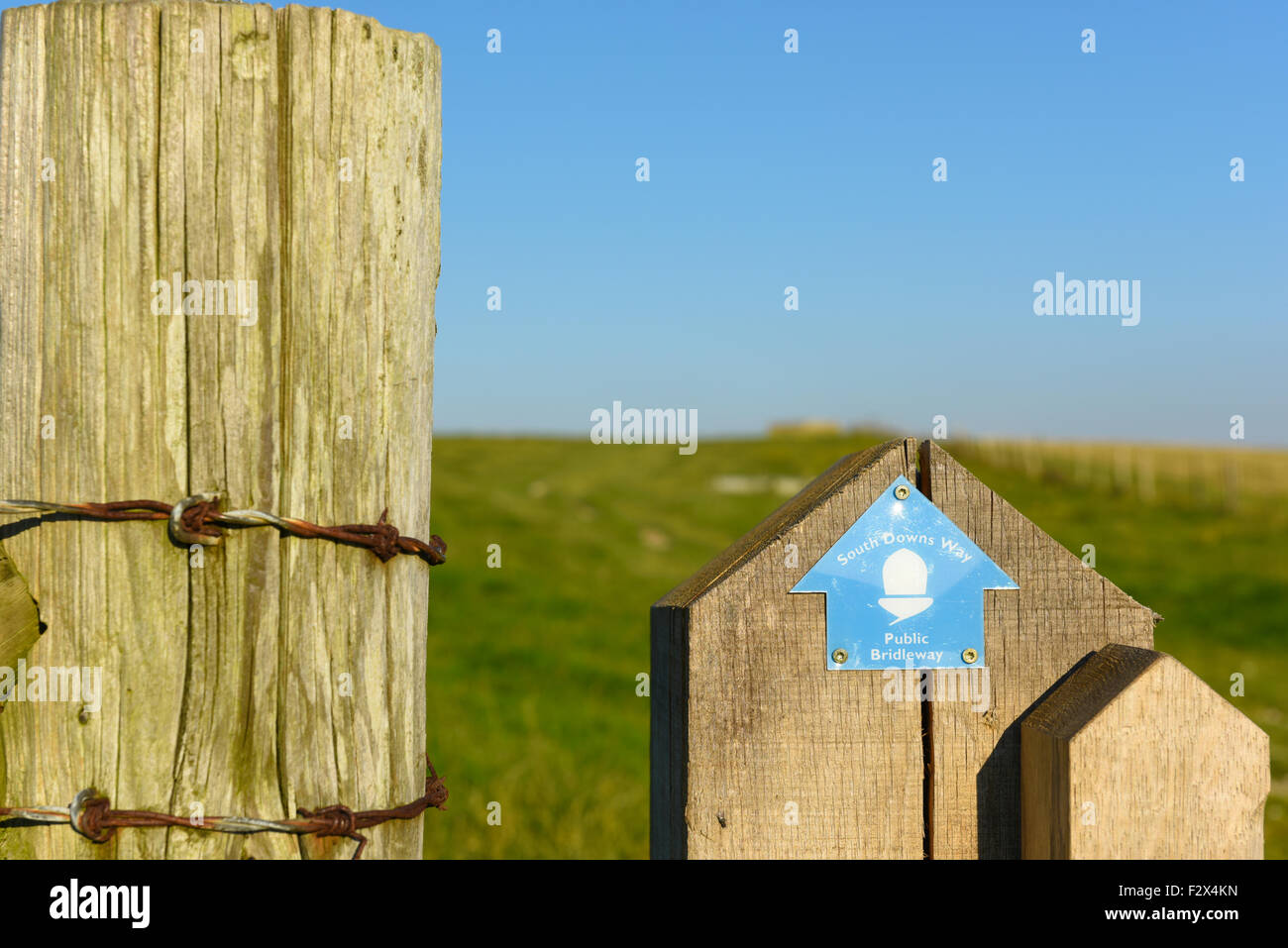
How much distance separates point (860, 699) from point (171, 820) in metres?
1.30

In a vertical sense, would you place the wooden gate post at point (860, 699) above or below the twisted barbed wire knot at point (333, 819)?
above

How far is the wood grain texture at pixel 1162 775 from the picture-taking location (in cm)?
179

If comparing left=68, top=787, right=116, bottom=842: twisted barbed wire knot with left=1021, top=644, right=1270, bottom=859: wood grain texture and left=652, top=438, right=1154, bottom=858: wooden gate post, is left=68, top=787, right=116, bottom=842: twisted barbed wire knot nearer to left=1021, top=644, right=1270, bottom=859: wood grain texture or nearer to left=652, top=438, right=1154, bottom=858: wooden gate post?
left=652, top=438, right=1154, bottom=858: wooden gate post

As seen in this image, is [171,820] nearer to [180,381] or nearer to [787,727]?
[180,381]

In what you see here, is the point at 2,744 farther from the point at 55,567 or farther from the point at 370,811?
the point at 370,811

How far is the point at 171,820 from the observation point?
6.11ft

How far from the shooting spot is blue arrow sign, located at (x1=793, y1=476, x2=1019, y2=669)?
193 cm

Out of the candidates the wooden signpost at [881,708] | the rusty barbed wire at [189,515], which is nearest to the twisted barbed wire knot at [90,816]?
the rusty barbed wire at [189,515]

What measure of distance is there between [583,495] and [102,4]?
22187 mm

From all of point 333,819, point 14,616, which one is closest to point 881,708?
point 333,819

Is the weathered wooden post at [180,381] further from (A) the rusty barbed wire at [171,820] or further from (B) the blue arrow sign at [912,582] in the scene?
(B) the blue arrow sign at [912,582]

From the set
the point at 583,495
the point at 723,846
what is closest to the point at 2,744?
the point at 723,846

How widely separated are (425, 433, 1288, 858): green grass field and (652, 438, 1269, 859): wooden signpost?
5440 mm

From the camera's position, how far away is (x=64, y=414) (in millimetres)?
1896
